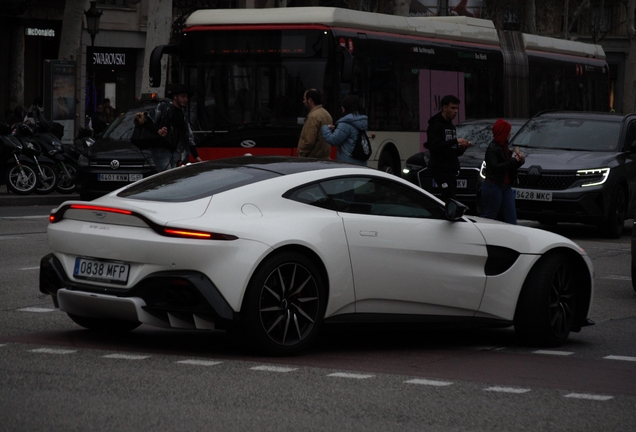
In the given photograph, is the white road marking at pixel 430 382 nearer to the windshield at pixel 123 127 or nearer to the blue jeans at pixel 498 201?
the blue jeans at pixel 498 201

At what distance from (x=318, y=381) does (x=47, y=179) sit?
17.4m

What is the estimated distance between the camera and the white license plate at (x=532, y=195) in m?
17.9

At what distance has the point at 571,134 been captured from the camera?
19.3 metres

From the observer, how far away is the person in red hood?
43.6ft

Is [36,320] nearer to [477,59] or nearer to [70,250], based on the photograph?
[70,250]

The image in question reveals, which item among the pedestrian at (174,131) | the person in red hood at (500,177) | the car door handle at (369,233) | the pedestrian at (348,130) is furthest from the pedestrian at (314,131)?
the car door handle at (369,233)

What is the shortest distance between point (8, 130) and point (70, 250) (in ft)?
53.1

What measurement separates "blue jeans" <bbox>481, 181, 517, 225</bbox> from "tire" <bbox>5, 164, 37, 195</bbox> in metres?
12.1

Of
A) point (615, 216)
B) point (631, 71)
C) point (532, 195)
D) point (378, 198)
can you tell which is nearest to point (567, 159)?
point (532, 195)

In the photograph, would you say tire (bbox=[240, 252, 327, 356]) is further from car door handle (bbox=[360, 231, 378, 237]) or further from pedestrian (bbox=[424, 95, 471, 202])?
pedestrian (bbox=[424, 95, 471, 202])

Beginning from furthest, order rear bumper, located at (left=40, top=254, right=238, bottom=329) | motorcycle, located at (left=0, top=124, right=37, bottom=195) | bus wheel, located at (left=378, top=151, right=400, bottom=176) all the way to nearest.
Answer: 1. motorcycle, located at (left=0, top=124, right=37, bottom=195)
2. bus wheel, located at (left=378, top=151, right=400, bottom=176)
3. rear bumper, located at (left=40, top=254, right=238, bottom=329)

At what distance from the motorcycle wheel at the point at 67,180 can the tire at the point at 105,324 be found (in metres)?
15.6

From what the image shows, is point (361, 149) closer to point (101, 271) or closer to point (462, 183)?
point (462, 183)

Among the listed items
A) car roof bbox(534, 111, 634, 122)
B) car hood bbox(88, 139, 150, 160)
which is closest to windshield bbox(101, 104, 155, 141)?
car hood bbox(88, 139, 150, 160)
